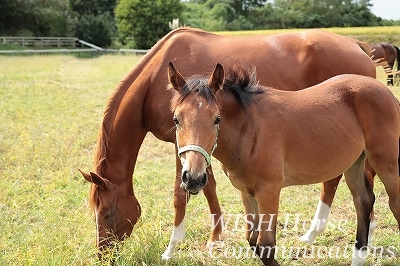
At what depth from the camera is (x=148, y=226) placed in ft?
13.5

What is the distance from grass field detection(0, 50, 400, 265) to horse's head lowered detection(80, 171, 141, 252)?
0.42 feet

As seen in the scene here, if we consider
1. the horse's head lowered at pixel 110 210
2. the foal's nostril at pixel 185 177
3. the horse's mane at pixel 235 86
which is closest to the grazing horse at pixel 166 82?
the horse's head lowered at pixel 110 210

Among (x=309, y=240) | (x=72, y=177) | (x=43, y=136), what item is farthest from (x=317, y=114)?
(x=43, y=136)

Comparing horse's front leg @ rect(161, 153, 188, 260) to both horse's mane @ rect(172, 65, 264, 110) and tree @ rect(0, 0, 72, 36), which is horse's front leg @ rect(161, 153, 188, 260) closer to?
horse's mane @ rect(172, 65, 264, 110)

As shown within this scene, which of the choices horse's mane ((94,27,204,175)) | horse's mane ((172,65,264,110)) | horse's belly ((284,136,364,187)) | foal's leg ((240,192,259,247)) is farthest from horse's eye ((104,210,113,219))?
horse's belly ((284,136,364,187))

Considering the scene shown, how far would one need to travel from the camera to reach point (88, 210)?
4.82 meters

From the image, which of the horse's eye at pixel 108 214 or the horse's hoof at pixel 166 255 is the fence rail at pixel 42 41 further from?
the horse's hoof at pixel 166 255

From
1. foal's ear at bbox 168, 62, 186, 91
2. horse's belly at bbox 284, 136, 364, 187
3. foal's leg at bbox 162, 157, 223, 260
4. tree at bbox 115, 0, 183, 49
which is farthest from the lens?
tree at bbox 115, 0, 183, 49

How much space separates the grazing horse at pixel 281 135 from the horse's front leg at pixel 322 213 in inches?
17.9

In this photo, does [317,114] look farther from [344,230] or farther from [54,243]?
[54,243]

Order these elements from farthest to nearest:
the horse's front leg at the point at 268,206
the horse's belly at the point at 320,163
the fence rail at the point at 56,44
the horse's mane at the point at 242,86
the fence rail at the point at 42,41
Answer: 1. the fence rail at the point at 42,41
2. the fence rail at the point at 56,44
3. the horse's belly at the point at 320,163
4. the horse's mane at the point at 242,86
5. the horse's front leg at the point at 268,206

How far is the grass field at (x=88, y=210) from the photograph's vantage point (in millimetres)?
3660

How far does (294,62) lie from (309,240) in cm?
193

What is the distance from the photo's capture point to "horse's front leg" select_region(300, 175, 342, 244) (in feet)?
13.9
